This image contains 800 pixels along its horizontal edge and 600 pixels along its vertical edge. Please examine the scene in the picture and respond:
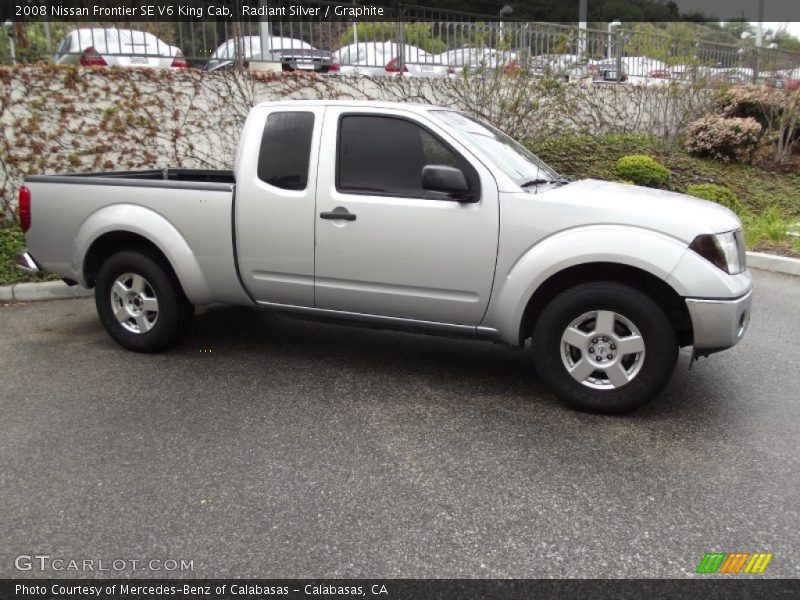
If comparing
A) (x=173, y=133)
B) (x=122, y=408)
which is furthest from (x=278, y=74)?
(x=122, y=408)

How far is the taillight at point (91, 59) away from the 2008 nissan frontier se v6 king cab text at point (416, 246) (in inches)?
184

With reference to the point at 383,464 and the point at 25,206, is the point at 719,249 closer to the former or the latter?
the point at 383,464

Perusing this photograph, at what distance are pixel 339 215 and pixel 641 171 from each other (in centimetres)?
857

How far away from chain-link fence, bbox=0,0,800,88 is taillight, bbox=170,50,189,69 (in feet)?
0.05

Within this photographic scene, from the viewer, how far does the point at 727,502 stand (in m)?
3.30

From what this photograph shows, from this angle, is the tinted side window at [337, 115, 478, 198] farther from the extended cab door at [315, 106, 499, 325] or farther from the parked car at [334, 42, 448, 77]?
the parked car at [334, 42, 448, 77]

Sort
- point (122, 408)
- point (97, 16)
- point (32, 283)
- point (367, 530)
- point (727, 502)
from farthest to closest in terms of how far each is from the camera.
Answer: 1. point (97, 16)
2. point (32, 283)
3. point (122, 408)
4. point (727, 502)
5. point (367, 530)

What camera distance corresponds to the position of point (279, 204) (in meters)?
4.89

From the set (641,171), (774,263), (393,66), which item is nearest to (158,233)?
(774,263)

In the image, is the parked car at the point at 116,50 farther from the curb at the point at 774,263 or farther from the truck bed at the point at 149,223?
the curb at the point at 774,263

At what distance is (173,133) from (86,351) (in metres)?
5.09

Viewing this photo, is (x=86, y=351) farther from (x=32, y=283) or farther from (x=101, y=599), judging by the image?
(x=101, y=599)

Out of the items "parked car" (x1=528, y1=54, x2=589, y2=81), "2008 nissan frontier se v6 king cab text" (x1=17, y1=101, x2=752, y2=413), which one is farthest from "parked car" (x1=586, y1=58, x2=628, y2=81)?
"2008 nissan frontier se v6 king cab text" (x1=17, y1=101, x2=752, y2=413)

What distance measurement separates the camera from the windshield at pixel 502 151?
15.5 ft
